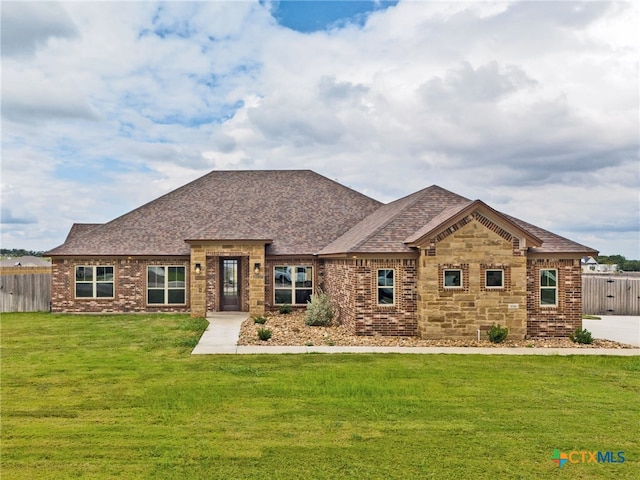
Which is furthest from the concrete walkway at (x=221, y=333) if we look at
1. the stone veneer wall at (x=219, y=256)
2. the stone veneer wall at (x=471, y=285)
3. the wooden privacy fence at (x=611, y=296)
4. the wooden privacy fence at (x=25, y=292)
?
the wooden privacy fence at (x=611, y=296)

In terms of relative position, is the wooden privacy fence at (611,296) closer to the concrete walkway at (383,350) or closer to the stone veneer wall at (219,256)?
the concrete walkway at (383,350)

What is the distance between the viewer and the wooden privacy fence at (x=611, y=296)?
23.7 metres

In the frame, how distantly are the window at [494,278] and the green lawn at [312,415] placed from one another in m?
3.36

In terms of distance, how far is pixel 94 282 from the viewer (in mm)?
21875

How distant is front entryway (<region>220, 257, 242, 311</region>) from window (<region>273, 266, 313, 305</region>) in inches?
92.7

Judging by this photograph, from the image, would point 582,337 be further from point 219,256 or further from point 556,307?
point 219,256

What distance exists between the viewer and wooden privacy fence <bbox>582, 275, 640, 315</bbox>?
77.7 feet

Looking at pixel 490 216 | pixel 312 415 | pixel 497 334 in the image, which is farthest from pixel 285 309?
pixel 312 415

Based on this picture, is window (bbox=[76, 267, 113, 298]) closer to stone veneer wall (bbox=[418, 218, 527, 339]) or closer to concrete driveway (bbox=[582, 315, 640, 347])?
stone veneer wall (bbox=[418, 218, 527, 339])

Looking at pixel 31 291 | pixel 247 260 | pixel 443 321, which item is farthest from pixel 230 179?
pixel 443 321

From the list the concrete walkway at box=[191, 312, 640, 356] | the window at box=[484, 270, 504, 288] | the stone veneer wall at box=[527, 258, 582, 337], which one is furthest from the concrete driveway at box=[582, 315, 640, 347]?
the window at box=[484, 270, 504, 288]

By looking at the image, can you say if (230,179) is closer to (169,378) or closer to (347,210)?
(347,210)

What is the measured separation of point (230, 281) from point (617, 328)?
17362 mm

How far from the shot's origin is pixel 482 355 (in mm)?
12891
